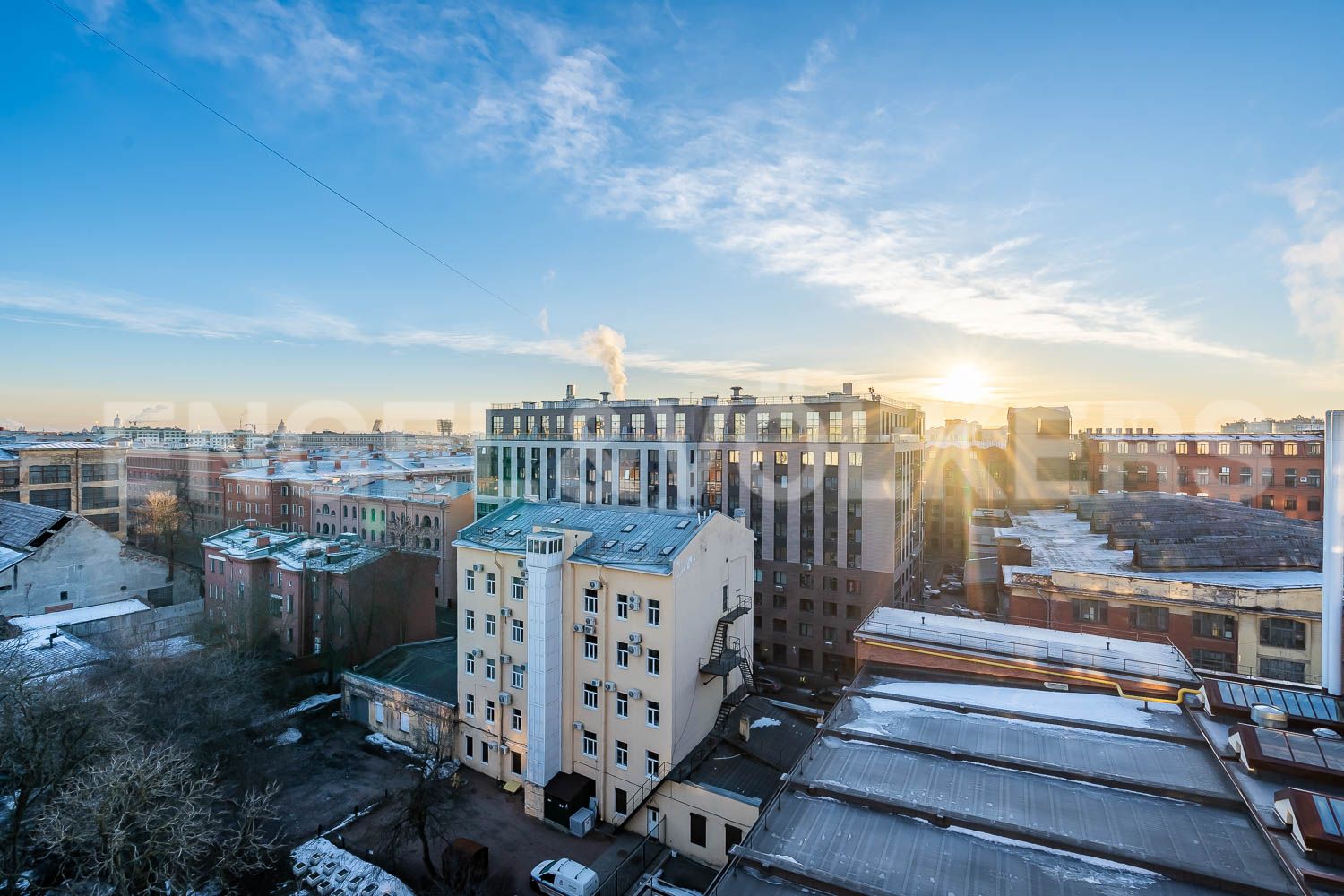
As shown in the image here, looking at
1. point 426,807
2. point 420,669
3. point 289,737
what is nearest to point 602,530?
point 426,807

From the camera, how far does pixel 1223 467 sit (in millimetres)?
45438

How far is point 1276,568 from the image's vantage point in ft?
77.4

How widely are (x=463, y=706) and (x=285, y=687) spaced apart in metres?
10.3

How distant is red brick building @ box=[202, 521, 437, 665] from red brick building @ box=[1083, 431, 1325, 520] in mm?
54591

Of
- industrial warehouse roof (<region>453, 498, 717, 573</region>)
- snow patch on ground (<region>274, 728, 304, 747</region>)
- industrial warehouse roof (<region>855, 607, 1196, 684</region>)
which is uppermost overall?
industrial warehouse roof (<region>453, 498, 717, 573</region>)

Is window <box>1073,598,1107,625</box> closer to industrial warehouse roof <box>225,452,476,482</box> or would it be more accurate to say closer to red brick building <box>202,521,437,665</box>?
red brick building <box>202,521,437,665</box>

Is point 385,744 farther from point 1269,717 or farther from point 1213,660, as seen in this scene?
point 1213,660

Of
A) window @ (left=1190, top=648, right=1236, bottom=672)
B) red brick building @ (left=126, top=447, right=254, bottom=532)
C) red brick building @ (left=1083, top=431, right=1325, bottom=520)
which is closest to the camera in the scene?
window @ (left=1190, top=648, right=1236, bottom=672)

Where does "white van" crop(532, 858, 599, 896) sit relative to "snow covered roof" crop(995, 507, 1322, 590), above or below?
below

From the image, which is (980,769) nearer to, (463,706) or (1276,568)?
(463,706)

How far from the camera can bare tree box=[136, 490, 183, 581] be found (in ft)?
131

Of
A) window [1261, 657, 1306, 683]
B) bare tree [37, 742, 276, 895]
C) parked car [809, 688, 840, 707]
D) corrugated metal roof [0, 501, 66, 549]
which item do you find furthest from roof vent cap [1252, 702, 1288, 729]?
corrugated metal roof [0, 501, 66, 549]

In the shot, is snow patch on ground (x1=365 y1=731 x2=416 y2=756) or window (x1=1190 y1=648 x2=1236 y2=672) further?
snow patch on ground (x1=365 y1=731 x2=416 y2=756)

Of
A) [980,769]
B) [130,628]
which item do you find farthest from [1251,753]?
[130,628]
